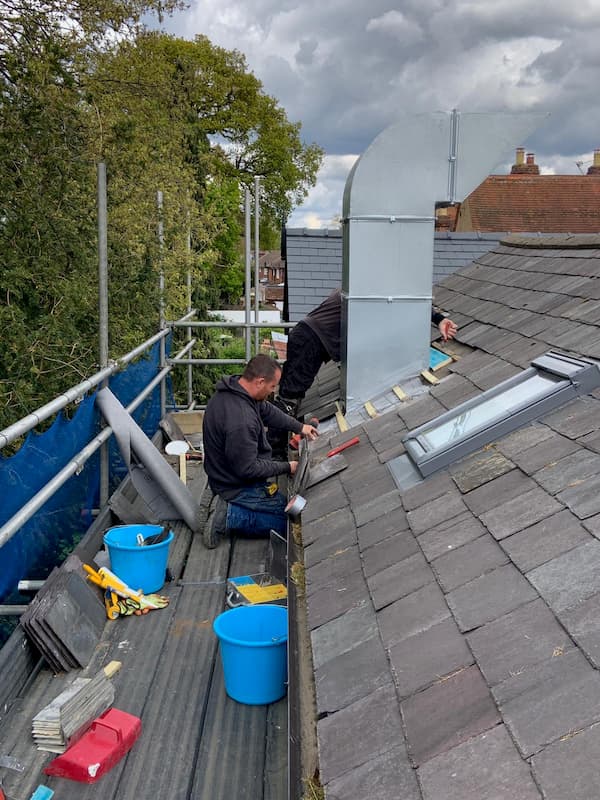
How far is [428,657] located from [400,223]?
4229 millimetres

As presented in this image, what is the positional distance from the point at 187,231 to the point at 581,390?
8532mm

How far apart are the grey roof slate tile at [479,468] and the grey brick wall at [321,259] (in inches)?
301

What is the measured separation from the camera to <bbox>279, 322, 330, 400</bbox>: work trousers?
7.36m

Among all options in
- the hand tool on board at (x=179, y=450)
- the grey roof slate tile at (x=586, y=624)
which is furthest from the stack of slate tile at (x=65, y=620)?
the hand tool on board at (x=179, y=450)

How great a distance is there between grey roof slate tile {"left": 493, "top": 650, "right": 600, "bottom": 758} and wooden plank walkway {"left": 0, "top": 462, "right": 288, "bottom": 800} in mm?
1606

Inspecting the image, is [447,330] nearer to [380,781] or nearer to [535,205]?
[380,781]

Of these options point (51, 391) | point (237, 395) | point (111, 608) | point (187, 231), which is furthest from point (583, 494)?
point (187, 231)

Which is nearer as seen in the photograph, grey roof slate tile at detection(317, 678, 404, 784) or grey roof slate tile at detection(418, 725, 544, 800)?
grey roof slate tile at detection(418, 725, 544, 800)

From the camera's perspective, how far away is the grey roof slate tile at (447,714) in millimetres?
1848

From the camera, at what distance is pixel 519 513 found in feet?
9.48

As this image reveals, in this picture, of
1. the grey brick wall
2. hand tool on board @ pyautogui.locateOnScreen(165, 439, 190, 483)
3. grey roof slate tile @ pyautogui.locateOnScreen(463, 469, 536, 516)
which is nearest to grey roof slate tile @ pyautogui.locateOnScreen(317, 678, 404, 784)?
grey roof slate tile @ pyautogui.locateOnScreen(463, 469, 536, 516)

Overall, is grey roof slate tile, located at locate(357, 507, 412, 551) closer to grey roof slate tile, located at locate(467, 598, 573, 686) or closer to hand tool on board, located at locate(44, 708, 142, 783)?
grey roof slate tile, located at locate(467, 598, 573, 686)

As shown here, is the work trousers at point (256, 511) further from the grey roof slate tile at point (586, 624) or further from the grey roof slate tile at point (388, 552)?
the grey roof slate tile at point (586, 624)

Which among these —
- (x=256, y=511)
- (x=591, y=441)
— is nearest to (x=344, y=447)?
(x=256, y=511)
